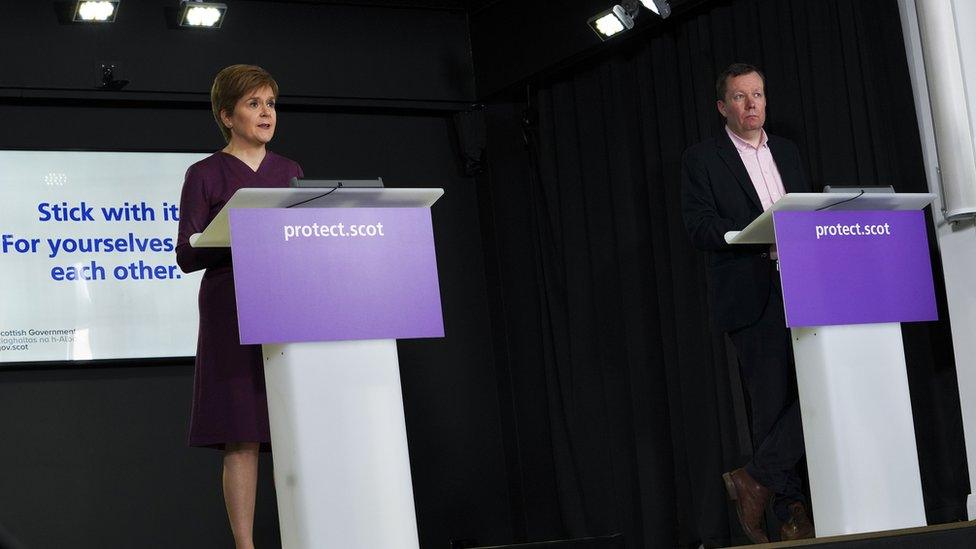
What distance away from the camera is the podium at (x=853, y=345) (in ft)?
10.6

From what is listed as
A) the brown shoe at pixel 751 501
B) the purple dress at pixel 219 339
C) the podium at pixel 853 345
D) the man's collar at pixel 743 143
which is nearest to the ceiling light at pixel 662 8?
the man's collar at pixel 743 143

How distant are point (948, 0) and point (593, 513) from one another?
2.99 meters

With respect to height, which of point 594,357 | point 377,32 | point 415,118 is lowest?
point 594,357

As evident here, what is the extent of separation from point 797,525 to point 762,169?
1.18 metres

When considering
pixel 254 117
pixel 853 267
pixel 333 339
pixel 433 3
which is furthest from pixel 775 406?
pixel 433 3

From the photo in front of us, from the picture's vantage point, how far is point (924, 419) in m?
4.22

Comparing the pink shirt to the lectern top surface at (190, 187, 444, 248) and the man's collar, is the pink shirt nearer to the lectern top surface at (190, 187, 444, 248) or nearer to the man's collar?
the man's collar

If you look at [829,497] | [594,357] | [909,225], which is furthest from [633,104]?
[829,497]

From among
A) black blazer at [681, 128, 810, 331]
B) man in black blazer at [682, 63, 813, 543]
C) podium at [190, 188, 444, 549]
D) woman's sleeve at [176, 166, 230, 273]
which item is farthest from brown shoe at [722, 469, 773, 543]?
woman's sleeve at [176, 166, 230, 273]

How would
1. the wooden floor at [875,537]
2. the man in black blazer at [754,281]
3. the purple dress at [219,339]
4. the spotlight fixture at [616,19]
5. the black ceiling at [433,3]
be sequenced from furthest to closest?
the black ceiling at [433,3], the spotlight fixture at [616,19], the man in black blazer at [754,281], the purple dress at [219,339], the wooden floor at [875,537]

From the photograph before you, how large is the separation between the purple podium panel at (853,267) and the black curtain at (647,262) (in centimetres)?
84

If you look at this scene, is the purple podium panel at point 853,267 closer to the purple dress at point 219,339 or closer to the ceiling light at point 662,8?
the purple dress at point 219,339

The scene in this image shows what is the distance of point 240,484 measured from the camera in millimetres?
3137

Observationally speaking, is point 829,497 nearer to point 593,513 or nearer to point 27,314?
point 593,513
